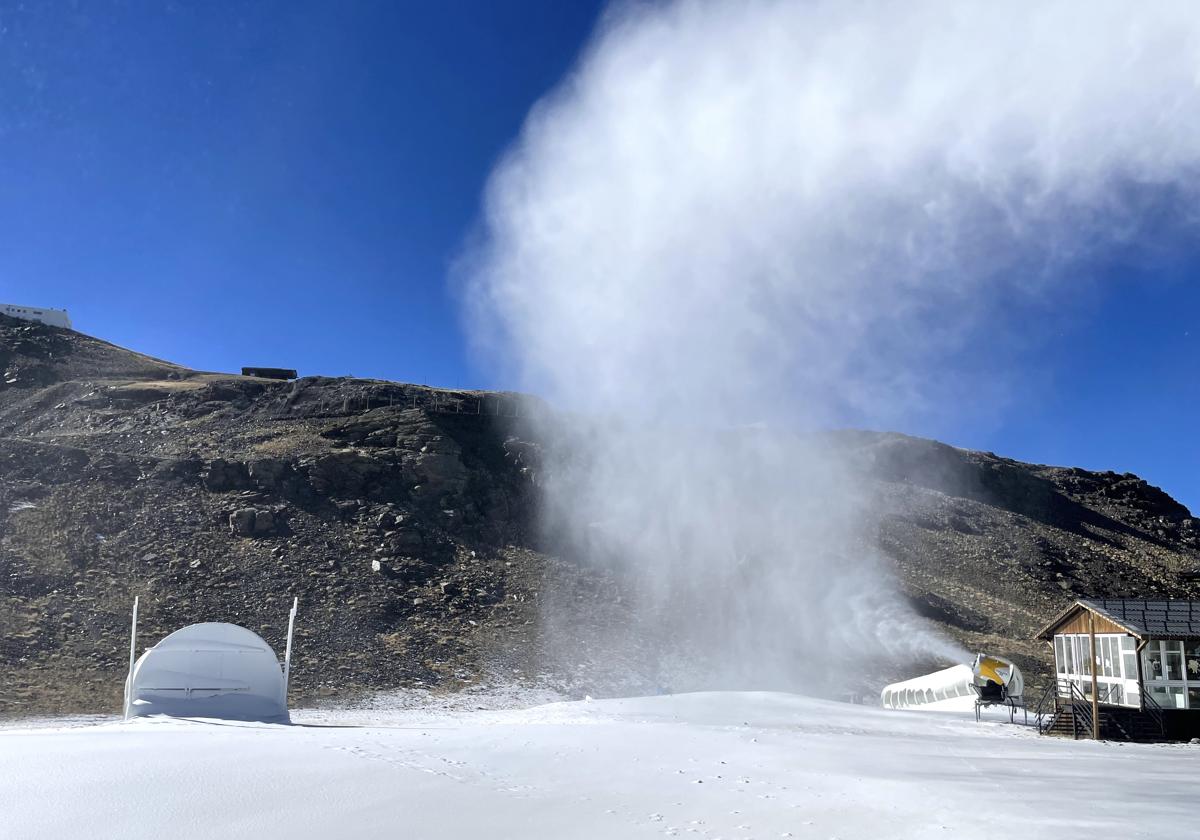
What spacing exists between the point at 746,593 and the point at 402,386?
3353 centimetres

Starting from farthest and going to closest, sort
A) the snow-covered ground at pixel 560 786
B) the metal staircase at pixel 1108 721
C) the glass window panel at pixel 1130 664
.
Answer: the glass window panel at pixel 1130 664, the metal staircase at pixel 1108 721, the snow-covered ground at pixel 560 786

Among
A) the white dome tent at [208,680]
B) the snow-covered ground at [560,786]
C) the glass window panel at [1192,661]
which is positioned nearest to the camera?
the snow-covered ground at [560,786]

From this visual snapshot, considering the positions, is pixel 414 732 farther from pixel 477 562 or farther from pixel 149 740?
pixel 477 562

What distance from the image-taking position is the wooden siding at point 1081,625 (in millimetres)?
25994

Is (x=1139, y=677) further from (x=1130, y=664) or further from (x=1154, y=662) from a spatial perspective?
(x=1154, y=662)

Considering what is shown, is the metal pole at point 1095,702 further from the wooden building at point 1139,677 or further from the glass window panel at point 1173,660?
A: the glass window panel at point 1173,660

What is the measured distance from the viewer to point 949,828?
916 centimetres

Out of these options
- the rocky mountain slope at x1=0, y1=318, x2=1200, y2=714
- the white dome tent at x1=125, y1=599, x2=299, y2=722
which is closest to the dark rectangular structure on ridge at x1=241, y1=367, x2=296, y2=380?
the rocky mountain slope at x1=0, y1=318, x2=1200, y2=714

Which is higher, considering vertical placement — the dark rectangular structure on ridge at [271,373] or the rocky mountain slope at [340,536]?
the dark rectangular structure on ridge at [271,373]

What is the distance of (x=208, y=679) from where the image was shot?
2262 cm

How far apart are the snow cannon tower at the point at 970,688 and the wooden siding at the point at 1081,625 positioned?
8.97 ft

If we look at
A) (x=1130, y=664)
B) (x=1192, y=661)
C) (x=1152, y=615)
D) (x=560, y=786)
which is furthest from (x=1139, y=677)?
(x=560, y=786)

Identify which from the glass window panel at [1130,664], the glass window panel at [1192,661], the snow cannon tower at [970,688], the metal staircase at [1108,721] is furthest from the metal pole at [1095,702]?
the snow cannon tower at [970,688]

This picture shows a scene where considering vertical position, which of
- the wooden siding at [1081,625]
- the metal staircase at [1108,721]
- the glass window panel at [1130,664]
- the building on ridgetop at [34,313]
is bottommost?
the metal staircase at [1108,721]
